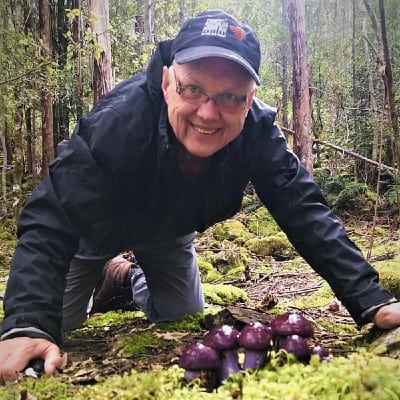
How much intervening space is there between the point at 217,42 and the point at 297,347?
1555mm

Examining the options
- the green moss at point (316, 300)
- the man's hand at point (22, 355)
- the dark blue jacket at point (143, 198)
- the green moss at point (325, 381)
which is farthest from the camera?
the green moss at point (316, 300)

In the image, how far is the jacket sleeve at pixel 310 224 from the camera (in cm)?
256

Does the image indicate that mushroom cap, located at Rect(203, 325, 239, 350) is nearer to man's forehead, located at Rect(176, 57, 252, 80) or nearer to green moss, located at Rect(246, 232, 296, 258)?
man's forehead, located at Rect(176, 57, 252, 80)

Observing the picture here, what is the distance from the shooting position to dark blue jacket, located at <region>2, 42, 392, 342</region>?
239cm

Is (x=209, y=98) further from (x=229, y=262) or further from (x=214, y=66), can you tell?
(x=229, y=262)

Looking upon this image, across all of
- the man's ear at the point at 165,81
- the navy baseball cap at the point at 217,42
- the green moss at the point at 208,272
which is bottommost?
the green moss at the point at 208,272

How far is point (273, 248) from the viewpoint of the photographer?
27.5ft

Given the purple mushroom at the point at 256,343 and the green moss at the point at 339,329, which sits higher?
the purple mushroom at the point at 256,343

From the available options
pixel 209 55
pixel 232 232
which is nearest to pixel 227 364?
pixel 209 55

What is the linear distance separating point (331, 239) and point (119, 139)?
1.34 metres

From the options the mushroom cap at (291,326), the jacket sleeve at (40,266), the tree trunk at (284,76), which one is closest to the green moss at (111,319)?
the jacket sleeve at (40,266)

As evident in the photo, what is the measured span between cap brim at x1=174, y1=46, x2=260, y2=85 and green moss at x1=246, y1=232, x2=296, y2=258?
20.3 ft

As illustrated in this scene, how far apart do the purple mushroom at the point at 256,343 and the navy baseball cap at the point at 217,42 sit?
4.31 feet

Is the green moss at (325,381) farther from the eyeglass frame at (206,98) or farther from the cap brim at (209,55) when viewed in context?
the cap brim at (209,55)
